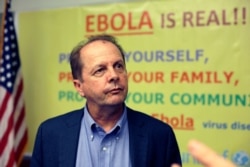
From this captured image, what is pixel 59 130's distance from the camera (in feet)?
4.85

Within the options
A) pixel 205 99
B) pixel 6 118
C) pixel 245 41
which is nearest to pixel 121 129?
pixel 205 99

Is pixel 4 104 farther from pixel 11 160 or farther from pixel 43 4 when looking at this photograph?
pixel 43 4

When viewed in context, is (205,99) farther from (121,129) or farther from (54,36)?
(54,36)

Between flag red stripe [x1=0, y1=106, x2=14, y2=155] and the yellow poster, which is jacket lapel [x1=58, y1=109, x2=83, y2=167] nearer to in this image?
the yellow poster

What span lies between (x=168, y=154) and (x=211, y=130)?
30.9 inches

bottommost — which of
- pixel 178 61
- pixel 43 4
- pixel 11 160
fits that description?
pixel 11 160

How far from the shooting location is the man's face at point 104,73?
1439 millimetres

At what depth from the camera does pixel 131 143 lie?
4.55ft

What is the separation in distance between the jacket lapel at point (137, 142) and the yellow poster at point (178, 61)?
83 centimetres

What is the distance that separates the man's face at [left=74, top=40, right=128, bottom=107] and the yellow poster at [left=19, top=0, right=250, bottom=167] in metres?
0.82

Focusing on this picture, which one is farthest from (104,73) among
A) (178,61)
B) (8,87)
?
(8,87)

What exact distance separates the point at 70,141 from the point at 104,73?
0.29 meters

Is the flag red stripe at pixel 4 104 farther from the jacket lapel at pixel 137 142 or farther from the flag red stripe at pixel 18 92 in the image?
the jacket lapel at pixel 137 142

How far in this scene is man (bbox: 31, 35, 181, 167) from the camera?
1391 mm
